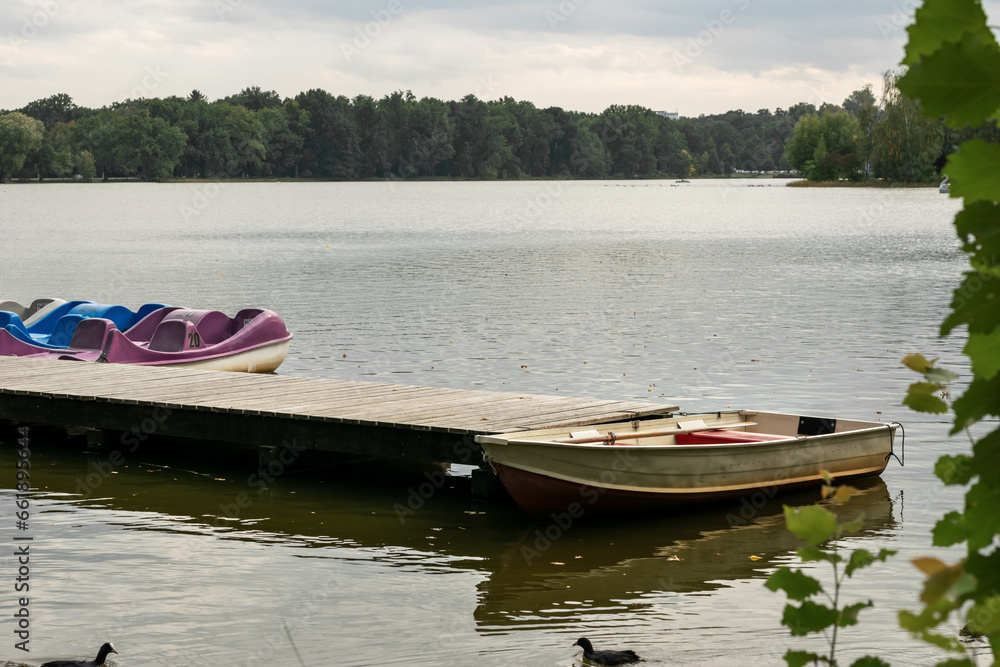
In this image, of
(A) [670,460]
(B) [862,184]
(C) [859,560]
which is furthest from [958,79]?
(B) [862,184]

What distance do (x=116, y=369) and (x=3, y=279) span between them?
2933 centimetres

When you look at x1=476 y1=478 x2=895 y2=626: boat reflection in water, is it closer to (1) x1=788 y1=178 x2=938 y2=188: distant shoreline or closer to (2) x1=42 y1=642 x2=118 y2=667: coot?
(2) x1=42 y1=642 x2=118 y2=667: coot

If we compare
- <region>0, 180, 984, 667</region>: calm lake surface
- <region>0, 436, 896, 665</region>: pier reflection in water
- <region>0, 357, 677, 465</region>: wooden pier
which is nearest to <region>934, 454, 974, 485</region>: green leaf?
<region>0, 180, 984, 667</region>: calm lake surface

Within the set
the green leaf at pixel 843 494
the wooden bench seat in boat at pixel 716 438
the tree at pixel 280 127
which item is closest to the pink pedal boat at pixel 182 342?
the wooden bench seat in boat at pixel 716 438

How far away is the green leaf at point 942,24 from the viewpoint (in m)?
1.27

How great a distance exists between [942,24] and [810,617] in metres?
1.06

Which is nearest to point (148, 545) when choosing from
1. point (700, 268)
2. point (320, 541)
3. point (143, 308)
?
point (320, 541)

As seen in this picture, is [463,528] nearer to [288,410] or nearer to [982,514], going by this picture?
[288,410]

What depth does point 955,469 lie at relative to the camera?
1.60 m

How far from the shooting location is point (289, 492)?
12.9 m

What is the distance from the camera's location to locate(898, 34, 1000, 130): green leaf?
1.27 meters

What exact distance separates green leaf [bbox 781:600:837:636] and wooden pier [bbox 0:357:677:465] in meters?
9.53

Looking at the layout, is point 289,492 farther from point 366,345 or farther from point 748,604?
point 366,345

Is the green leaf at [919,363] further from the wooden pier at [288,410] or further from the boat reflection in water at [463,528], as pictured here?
the wooden pier at [288,410]
